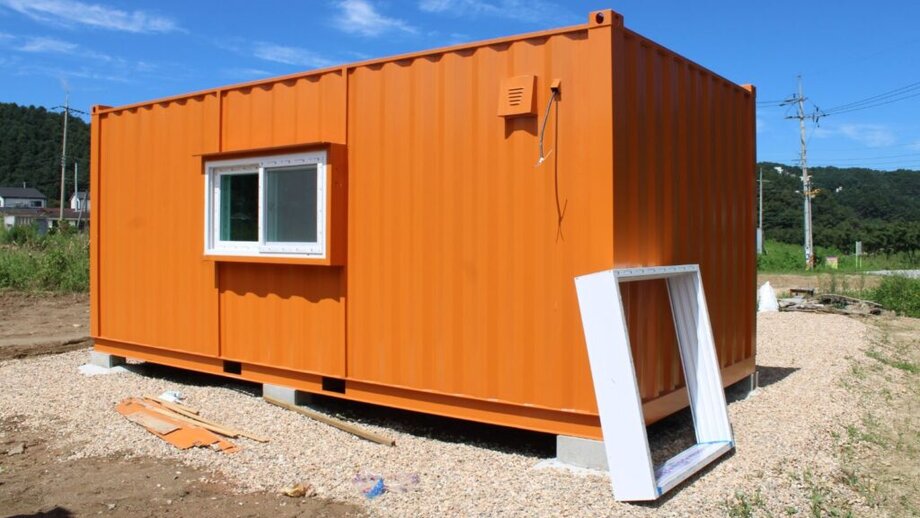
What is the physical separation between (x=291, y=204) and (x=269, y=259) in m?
0.50

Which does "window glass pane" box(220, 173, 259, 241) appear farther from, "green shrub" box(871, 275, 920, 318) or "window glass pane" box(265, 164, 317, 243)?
"green shrub" box(871, 275, 920, 318)

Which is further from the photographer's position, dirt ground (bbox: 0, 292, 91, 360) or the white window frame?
dirt ground (bbox: 0, 292, 91, 360)

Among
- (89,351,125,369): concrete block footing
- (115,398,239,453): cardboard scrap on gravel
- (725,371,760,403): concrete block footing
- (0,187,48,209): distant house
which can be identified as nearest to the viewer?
(115,398,239,453): cardboard scrap on gravel

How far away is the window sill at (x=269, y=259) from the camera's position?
18.5 ft

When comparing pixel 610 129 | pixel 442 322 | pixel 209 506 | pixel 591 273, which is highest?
pixel 610 129

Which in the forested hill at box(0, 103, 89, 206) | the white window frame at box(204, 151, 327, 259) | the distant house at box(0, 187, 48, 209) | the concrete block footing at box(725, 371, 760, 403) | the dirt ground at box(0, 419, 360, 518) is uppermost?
the forested hill at box(0, 103, 89, 206)

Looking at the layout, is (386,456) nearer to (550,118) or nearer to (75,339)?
(550,118)

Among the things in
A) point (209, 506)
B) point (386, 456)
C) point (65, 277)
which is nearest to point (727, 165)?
point (386, 456)

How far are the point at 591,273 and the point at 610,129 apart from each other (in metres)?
0.92

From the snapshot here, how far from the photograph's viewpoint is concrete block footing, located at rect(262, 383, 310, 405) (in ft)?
20.0

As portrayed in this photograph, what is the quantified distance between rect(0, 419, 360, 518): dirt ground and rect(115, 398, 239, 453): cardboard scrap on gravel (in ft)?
1.11

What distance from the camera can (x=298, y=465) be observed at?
476 cm

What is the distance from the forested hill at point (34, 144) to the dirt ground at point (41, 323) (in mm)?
48675

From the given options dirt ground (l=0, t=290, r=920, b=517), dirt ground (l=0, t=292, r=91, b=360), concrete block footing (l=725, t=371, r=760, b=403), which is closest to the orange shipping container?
concrete block footing (l=725, t=371, r=760, b=403)
